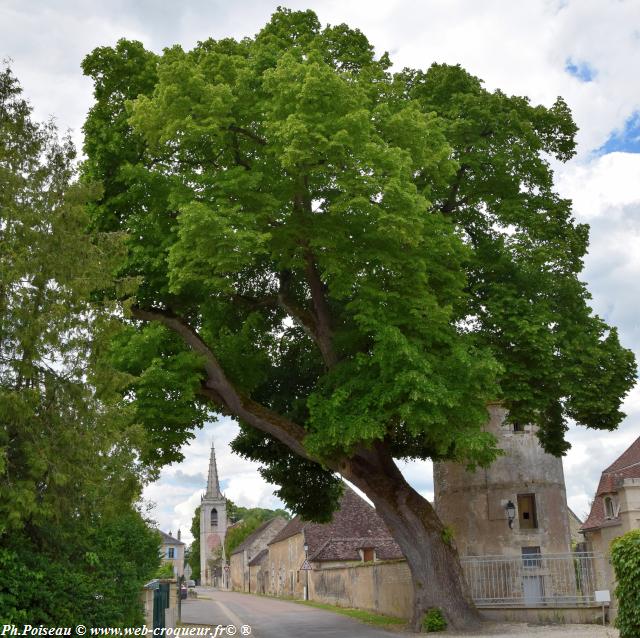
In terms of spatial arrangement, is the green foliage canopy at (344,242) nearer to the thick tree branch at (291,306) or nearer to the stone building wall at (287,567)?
the thick tree branch at (291,306)

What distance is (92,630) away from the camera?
11266mm

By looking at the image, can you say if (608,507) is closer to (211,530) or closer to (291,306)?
(291,306)

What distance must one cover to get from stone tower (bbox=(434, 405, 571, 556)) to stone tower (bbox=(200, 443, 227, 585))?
9064 cm

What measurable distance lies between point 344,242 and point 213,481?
106405 mm

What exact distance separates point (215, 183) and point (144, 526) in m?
7.78

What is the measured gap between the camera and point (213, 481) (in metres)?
119

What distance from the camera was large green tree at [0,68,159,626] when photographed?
10289 mm

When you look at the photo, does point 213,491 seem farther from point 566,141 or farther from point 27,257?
point 27,257

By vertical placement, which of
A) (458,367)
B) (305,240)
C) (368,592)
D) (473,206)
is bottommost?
(368,592)

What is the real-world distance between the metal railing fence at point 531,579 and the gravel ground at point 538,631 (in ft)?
4.82

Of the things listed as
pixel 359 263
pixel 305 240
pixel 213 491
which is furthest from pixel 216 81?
pixel 213 491

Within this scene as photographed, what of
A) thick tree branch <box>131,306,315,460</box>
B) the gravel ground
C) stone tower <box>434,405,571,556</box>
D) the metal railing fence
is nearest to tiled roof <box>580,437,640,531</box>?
stone tower <box>434,405,571,556</box>

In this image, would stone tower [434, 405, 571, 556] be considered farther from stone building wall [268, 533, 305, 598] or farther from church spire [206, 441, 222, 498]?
church spire [206, 441, 222, 498]

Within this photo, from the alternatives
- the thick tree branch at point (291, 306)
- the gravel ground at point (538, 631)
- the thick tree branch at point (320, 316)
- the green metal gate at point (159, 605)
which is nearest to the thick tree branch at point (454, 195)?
the thick tree branch at point (320, 316)
